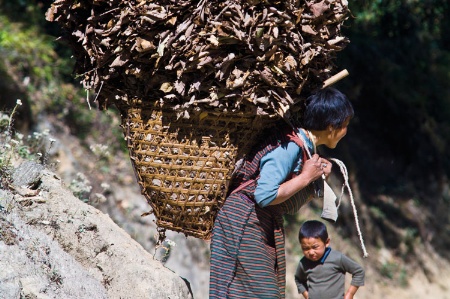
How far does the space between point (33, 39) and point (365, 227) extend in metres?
5.11

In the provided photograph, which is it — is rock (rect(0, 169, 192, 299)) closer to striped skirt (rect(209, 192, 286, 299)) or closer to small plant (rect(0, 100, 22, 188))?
small plant (rect(0, 100, 22, 188))

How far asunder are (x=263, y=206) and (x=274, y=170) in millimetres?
183

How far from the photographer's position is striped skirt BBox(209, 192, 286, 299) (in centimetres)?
324

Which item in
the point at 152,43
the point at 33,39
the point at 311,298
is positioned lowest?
the point at 33,39

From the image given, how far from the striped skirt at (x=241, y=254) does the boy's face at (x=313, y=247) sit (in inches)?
30.9

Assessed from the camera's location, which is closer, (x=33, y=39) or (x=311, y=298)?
(x=311, y=298)

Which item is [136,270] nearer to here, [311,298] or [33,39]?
[311,298]

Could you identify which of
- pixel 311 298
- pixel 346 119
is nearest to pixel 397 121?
pixel 311 298

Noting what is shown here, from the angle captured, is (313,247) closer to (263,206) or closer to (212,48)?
(263,206)

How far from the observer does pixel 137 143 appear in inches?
128

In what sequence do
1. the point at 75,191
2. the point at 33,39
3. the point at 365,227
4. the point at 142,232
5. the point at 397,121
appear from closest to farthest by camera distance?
1. the point at 75,191
2. the point at 142,232
3. the point at 33,39
4. the point at 365,227
5. the point at 397,121

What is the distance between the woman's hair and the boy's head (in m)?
0.99

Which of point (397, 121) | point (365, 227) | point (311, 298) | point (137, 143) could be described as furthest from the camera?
point (397, 121)

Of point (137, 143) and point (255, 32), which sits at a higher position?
point (255, 32)
